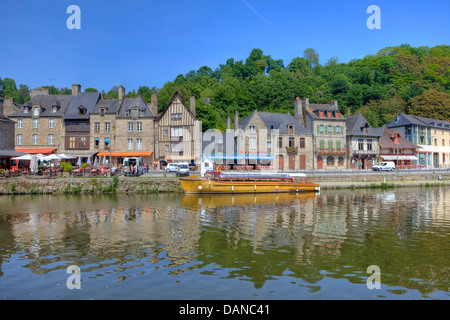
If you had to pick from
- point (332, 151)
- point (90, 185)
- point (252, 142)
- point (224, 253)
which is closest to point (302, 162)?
point (332, 151)

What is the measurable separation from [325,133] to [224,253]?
138ft

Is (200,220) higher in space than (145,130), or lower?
lower

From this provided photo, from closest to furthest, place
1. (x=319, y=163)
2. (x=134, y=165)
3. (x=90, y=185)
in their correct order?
(x=90, y=185), (x=134, y=165), (x=319, y=163)

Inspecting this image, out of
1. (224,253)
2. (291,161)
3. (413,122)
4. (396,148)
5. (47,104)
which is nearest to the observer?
(224,253)

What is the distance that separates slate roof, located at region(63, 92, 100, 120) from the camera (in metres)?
47.3

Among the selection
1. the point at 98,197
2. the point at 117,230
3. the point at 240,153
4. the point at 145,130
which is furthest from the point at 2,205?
the point at 240,153

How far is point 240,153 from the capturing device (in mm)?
45719

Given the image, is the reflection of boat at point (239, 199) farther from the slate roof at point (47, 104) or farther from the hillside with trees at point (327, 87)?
the slate roof at point (47, 104)

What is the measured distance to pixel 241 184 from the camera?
30.7m

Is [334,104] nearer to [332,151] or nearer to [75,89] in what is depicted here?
[332,151]

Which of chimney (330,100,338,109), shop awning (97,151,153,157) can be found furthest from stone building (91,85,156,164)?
chimney (330,100,338,109)

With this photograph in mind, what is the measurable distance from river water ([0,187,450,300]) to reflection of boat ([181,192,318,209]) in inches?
73.9
